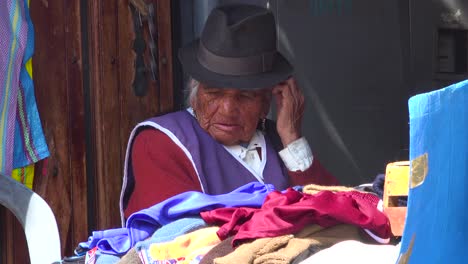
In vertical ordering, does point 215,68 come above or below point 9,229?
above

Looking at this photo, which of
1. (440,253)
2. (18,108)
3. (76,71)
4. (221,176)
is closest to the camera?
(440,253)

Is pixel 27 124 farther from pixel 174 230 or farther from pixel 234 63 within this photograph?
pixel 174 230

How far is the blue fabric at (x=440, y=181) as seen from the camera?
1204 mm

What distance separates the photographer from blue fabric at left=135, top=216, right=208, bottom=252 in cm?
208

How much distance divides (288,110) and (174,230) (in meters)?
1.43

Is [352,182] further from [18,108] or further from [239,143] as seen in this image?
[18,108]

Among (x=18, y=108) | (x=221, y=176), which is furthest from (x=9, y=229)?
(x=221, y=176)

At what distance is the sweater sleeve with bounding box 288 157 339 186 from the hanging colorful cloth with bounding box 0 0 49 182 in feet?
3.00

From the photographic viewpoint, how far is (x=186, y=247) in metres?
2.04

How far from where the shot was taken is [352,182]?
434 cm

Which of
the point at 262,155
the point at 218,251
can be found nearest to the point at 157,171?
the point at 262,155

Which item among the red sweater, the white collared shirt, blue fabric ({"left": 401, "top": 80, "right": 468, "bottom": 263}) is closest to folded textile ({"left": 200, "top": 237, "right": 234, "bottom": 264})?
blue fabric ({"left": 401, "top": 80, "right": 468, "bottom": 263})

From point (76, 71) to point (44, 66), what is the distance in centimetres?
14

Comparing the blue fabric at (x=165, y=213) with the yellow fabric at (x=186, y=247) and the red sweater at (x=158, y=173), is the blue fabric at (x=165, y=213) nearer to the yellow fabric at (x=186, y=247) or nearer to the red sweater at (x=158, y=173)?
the yellow fabric at (x=186, y=247)
